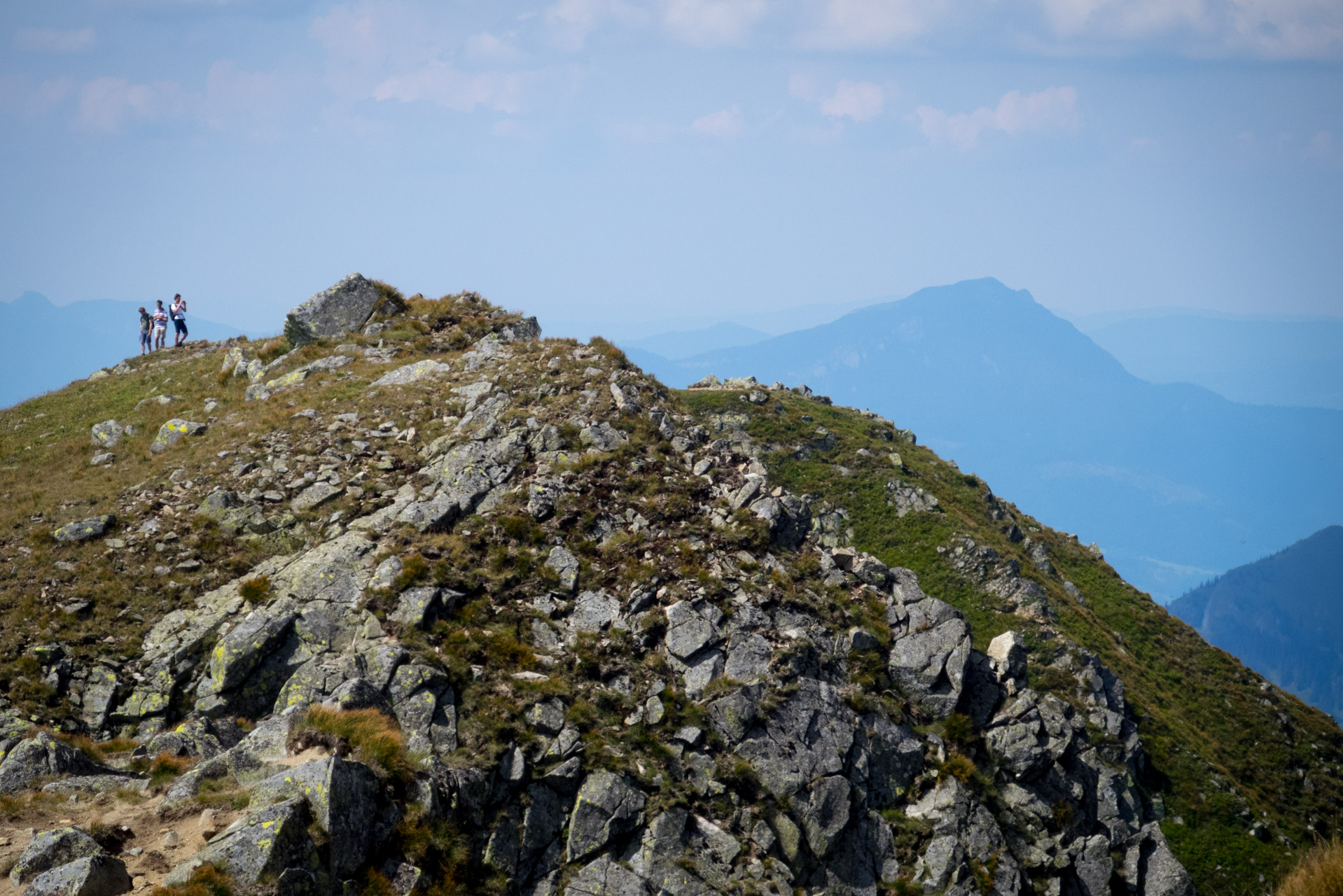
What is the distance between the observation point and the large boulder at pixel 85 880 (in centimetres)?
1267

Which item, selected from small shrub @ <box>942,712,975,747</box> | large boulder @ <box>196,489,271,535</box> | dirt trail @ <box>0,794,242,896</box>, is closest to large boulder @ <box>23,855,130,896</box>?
dirt trail @ <box>0,794,242,896</box>

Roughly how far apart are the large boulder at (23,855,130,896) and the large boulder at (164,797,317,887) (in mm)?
784

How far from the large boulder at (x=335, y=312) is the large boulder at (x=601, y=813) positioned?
1484 inches

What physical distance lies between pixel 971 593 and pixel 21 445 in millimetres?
61510

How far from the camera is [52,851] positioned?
44.3ft

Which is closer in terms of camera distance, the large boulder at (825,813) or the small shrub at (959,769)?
the large boulder at (825,813)

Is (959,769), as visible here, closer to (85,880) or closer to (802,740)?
(802,740)

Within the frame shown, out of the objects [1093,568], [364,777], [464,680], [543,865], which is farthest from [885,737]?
[1093,568]

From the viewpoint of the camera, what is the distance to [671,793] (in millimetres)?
20906

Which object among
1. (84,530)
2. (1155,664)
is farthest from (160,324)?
(1155,664)

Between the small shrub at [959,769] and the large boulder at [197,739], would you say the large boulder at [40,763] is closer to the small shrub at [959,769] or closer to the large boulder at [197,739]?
the large boulder at [197,739]

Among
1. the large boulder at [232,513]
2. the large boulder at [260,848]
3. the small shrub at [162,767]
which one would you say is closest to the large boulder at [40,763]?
the small shrub at [162,767]

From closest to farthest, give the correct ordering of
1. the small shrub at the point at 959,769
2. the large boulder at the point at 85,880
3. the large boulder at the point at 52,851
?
1. the large boulder at the point at 85,880
2. the large boulder at the point at 52,851
3. the small shrub at the point at 959,769

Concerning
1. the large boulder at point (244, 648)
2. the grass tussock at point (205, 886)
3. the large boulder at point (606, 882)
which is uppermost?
the large boulder at point (244, 648)
